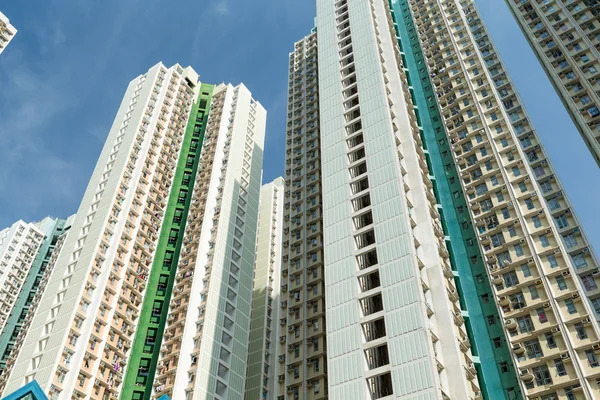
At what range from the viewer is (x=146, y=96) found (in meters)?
73.8

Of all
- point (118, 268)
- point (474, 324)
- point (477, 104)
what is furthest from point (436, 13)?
point (118, 268)

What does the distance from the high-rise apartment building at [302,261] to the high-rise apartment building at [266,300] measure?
1929 millimetres

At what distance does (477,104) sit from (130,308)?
116 ft

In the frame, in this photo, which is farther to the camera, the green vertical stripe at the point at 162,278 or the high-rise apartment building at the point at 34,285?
the high-rise apartment building at the point at 34,285

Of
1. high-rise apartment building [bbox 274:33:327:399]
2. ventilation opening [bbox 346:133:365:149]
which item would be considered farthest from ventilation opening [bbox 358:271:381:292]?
ventilation opening [bbox 346:133:365:149]

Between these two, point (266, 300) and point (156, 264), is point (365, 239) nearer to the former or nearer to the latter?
point (156, 264)

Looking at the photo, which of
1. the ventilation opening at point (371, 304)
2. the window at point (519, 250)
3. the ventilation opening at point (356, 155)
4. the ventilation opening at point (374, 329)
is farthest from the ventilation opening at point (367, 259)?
the window at point (519, 250)

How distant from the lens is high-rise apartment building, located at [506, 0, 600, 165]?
4931 cm

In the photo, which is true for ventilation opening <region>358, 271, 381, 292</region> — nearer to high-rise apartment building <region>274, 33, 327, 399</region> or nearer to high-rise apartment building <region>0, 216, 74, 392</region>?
high-rise apartment building <region>274, 33, 327, 399</region>

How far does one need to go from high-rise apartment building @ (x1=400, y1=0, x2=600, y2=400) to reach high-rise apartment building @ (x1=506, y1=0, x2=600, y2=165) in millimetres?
3473

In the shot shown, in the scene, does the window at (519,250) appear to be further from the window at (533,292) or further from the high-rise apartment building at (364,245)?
the high-rise apartment building at (364,245)

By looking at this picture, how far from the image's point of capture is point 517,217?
150 ft

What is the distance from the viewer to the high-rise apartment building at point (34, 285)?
68.5 metres

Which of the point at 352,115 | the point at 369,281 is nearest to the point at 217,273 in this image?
the point at 352,115
